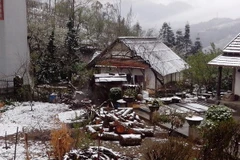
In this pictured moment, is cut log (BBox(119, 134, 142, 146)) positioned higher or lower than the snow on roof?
lower

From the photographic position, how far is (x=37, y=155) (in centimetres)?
1057

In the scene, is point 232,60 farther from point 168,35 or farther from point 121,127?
point 168,35

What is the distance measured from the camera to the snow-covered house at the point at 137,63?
22359 millimetres

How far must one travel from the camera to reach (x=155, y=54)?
79.6 feet

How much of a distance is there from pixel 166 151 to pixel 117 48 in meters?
17.2

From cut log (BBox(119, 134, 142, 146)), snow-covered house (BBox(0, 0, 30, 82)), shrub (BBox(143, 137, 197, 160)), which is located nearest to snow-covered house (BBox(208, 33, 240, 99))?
cut log (BBox(119, 134, 142, 146))

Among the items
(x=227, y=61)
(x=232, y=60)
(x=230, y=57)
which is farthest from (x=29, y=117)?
(x=230, y=57)

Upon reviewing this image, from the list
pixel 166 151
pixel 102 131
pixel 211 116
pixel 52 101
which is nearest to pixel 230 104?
pixel 211 116

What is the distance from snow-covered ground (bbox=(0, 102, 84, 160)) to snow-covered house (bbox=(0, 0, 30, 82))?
11.6 ft

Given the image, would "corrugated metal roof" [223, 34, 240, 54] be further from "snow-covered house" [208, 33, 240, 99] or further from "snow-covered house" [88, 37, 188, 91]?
"snow-covered house" [88, 37, 188, 91]

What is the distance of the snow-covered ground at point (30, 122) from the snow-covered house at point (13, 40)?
11.6 feet

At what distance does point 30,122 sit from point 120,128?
4417 millimetres

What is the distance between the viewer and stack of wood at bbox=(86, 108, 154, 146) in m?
11.7

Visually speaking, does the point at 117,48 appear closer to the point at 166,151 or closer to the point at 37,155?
the point at 37,155
